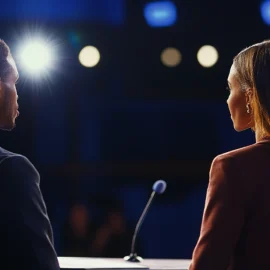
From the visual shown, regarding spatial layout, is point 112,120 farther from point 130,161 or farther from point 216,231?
point 216,231

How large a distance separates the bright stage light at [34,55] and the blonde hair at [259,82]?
501 centimetres

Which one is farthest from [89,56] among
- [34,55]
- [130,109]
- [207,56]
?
[130,109]

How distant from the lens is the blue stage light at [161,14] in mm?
6754

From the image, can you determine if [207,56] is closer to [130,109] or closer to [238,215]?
[130,109]

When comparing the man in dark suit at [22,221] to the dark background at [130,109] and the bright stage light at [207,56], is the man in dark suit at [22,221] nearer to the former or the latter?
the dark background at [130,109]

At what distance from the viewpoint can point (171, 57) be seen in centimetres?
684

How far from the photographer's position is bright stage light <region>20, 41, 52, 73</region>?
6.67 m

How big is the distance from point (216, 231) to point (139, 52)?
5.35 m

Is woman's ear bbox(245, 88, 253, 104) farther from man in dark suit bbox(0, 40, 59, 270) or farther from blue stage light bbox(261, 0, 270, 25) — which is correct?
blue stage light bbox(261, 0, 270, 25)

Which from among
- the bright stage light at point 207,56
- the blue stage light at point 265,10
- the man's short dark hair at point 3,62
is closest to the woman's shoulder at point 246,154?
the man's short dark hair at point 3,62

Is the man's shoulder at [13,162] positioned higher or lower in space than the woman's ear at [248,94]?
lower

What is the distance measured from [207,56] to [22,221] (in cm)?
537

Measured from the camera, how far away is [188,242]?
800 cm

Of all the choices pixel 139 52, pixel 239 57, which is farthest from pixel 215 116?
pixel 239 57
